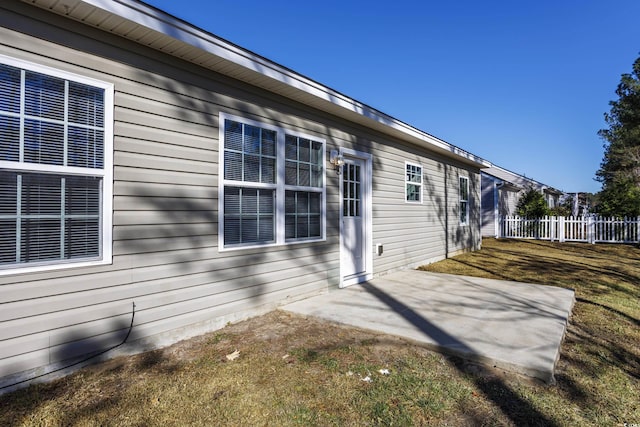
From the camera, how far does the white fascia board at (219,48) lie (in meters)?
2.81

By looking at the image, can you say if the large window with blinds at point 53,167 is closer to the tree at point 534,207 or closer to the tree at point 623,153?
the tree at point 534,207

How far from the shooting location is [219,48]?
137 inches

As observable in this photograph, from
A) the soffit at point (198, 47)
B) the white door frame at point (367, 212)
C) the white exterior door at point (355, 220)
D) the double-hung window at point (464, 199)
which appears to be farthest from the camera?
the double-hung window at point (464, 199)

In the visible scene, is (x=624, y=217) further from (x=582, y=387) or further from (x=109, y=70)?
(x=109, y=70)

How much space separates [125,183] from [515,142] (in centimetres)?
2754

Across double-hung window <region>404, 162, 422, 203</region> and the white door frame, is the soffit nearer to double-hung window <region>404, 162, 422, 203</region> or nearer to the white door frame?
the white door frame

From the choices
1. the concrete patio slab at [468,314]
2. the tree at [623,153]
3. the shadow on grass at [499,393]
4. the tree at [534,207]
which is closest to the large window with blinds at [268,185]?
the concrete patio slab at [468,314]

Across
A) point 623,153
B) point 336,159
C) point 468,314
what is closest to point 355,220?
point 336,159

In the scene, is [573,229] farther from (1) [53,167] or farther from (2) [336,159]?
(1) [53,167]

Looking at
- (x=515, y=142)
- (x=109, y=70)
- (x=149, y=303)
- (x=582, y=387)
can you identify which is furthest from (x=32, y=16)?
(x=515, y=142)

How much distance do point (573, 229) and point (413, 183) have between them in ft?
34.9

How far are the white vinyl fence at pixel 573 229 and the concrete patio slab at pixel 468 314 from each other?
36.1 feet

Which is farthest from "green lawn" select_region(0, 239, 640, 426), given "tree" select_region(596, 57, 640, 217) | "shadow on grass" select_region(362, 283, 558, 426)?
"tree" select_region(596, 57, 640, 217)

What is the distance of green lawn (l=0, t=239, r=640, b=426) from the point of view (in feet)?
7.13
